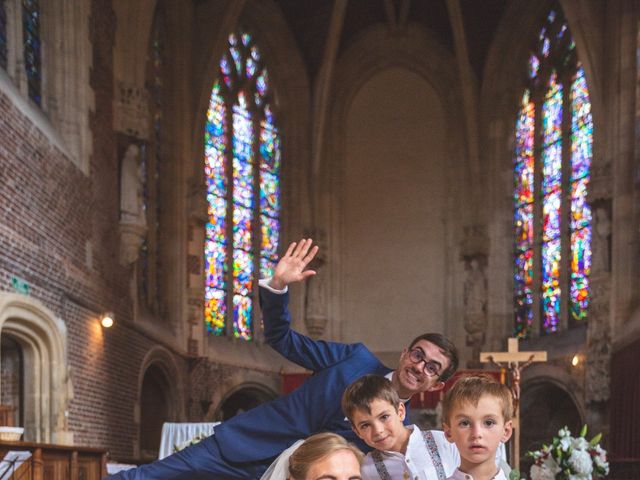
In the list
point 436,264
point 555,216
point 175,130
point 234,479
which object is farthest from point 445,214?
point 234,479

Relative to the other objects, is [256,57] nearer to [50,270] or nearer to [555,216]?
[555,216]

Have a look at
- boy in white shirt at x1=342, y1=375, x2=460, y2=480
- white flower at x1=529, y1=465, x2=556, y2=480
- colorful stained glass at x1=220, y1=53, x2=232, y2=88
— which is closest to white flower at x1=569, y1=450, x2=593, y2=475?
white flower at x1=529, y1=465, x2=556, y2=480

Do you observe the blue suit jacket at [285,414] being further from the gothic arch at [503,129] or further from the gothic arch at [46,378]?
the gothic arch at [503,129]

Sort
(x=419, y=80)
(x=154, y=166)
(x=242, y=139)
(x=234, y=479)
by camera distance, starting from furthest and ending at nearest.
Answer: (x=419, y=80) → (x=242, y=139) → (x=154, y=166) → (x=234, y=479)

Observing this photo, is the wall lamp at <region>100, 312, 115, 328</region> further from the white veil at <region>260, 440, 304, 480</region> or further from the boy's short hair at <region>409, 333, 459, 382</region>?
the boy's short hair at <region>409, 333, 459, 382</region>

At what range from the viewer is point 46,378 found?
36.1 feet

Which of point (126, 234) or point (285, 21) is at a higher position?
point (285, 21)

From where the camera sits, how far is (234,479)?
4473 mm

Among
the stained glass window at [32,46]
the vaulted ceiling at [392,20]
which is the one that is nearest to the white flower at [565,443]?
the stained glass window at [32,46]

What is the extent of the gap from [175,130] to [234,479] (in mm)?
13612

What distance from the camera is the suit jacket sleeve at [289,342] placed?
4.48 metres

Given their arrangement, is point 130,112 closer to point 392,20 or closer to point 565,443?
point 392,20

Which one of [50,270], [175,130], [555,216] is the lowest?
[50,270]

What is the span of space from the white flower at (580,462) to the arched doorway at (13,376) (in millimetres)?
7113
